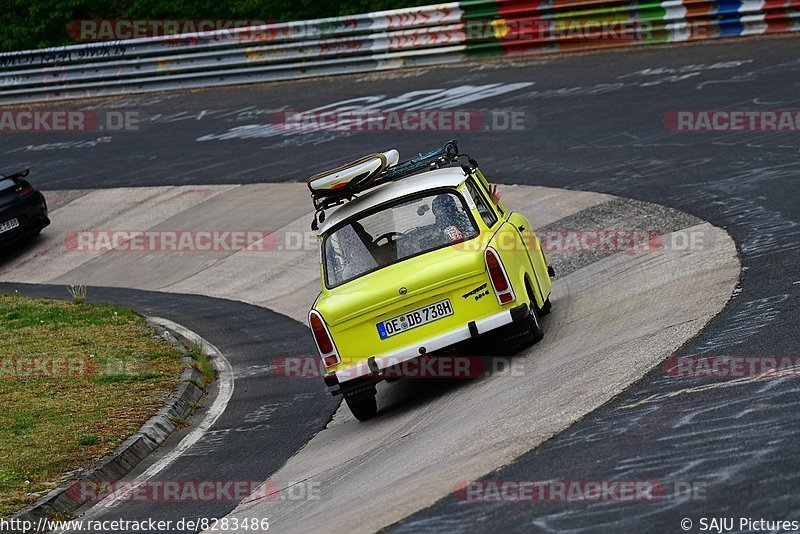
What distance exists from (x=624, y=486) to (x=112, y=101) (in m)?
25.3

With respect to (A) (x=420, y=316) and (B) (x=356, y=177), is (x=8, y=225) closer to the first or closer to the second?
(B) (x=356, y=177)

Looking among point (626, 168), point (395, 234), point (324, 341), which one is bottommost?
point (626, 168)

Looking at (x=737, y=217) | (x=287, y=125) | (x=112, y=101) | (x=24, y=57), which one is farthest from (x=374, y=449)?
(x=24, y=57)

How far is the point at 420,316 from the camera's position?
386 inches

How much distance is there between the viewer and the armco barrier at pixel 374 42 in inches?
890

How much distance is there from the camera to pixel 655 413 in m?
7.64

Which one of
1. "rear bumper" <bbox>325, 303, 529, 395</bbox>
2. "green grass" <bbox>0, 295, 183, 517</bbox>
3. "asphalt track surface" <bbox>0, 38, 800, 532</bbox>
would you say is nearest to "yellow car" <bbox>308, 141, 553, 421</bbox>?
"rear bumper" <bbox>325, 303, 529, 395</bbox>

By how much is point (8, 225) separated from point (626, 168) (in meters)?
10.4

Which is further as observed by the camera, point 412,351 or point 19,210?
point 19,210

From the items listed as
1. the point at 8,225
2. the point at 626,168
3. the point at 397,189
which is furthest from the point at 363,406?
the point at 8,225

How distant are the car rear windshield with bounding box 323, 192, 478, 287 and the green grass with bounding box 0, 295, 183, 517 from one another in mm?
2370

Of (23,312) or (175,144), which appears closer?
(23,312)

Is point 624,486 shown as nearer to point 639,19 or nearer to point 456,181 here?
point 456,181

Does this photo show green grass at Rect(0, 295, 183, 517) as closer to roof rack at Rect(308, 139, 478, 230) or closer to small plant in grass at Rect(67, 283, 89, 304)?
small plant in grass at Rect(67, 283, 89, 304)
